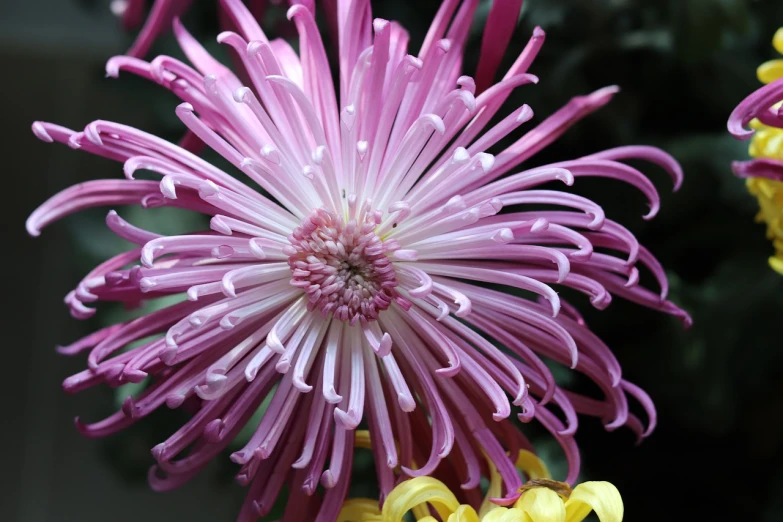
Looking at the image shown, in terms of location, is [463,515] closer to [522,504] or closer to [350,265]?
[522,504]

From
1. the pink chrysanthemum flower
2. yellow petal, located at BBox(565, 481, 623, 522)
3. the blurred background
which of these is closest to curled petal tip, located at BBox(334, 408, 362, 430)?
the pink chrysanthemum flower

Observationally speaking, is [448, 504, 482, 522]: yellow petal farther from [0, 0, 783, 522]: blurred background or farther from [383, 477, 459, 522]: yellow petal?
[0, 0, 783, 522]: blurred background

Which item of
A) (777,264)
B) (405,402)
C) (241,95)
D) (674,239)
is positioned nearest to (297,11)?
(241,95)

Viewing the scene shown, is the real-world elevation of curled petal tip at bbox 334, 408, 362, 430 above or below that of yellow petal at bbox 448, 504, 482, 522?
above

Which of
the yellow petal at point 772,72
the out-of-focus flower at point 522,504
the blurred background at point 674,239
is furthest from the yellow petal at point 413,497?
the yellow petal at point 772,72

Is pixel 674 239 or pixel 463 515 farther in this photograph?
pixel 674 239

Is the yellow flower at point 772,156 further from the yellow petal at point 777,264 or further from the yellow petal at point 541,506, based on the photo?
the yellow petal at point 541,506

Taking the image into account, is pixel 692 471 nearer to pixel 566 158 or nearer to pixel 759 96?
pixel 566 158
